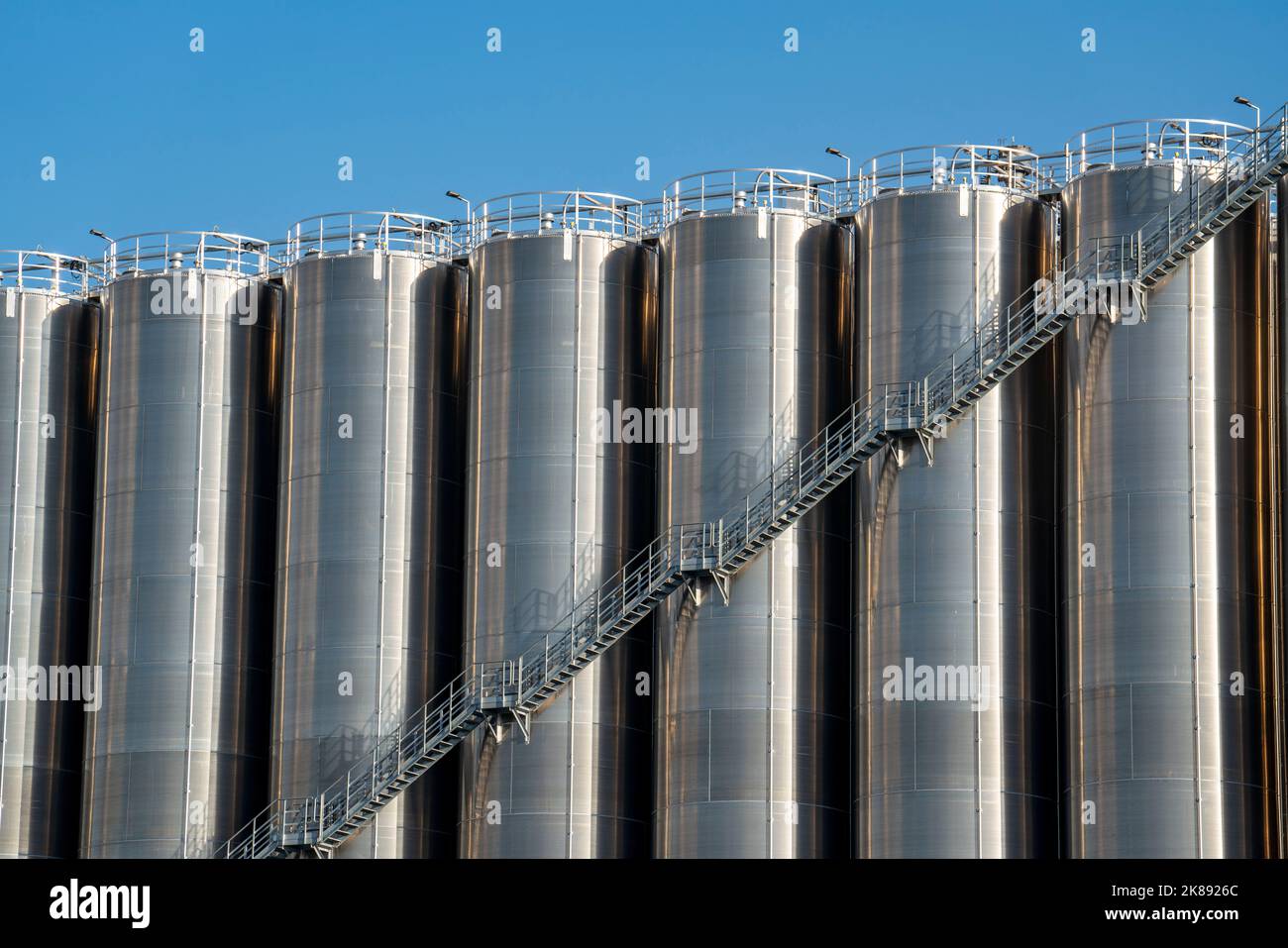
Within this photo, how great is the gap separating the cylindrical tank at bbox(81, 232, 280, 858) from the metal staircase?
314 centimetres

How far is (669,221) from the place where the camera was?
9031 centimetres

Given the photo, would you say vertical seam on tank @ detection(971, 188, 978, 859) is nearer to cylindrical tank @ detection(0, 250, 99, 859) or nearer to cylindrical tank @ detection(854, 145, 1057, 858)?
cylindrical tank @ detection(854, 145, 1057, 858)

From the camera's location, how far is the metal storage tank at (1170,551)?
79.9 metres

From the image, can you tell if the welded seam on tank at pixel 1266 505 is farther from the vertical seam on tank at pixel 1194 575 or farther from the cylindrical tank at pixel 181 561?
the cylindrical tank at pixel 181 561

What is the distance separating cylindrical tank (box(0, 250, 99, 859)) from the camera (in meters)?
91.8

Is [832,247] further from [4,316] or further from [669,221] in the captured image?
[4,316]

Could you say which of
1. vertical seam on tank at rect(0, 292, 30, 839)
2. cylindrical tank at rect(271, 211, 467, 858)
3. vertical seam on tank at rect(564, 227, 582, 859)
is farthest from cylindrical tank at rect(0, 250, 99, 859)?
vertical seam on tank at rect(564, 227, 582, 859)

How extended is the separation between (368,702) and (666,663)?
9.98 m

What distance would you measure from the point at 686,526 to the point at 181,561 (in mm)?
17543

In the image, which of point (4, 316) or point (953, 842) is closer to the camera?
point (953, 842)

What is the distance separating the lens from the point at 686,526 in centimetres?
8569
